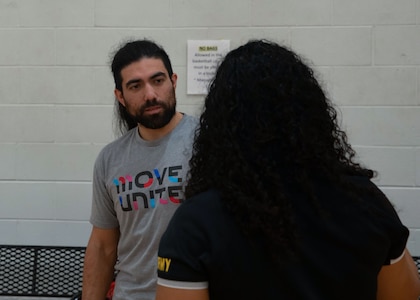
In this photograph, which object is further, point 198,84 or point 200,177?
point 198,84

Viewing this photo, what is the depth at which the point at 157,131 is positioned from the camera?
1731 millimetres

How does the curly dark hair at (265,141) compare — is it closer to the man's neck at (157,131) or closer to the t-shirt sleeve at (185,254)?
the t-shirt sleeve at (185,254)

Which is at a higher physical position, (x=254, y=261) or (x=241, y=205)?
(x=241, y=205)

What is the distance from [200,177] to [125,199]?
0.62 m

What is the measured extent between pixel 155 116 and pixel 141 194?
25cm

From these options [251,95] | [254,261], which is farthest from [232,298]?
[251,95]

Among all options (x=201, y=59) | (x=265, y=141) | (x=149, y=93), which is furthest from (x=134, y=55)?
(x=201, y=59)

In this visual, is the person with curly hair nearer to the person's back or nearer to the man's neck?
the person's back

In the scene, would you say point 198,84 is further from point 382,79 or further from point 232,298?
point 232,298

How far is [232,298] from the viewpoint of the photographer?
102 cm

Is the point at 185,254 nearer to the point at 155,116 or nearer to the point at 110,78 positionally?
the point at 155,116

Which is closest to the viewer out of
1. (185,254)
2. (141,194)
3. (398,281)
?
(185,254)

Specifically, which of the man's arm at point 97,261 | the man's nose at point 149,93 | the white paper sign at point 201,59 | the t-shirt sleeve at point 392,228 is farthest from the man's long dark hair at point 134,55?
the white paper sign at point 201,59

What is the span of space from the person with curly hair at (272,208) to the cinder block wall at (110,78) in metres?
1.92
